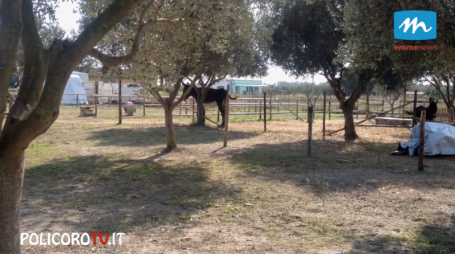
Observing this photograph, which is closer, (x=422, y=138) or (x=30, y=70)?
(x=30, y=70)

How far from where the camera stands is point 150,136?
638 inches

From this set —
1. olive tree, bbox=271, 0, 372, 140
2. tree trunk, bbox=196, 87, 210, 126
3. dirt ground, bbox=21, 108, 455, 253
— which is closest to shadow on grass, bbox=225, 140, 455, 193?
dirt ground, bbox=21, 108, 455, 253

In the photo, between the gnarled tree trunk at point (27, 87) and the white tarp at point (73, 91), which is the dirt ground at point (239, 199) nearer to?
the gnarled tree trunk at point (27, 87)

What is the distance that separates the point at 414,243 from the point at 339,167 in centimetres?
518

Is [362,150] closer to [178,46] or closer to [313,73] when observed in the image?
[313,73]

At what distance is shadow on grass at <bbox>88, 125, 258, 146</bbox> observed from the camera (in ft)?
47.8

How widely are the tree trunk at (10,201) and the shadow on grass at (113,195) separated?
1.86 metres

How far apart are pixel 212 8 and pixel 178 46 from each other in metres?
2.03

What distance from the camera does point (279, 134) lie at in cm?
1773

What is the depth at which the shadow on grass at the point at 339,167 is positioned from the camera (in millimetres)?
8703

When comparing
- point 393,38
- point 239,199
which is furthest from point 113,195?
point 393,38

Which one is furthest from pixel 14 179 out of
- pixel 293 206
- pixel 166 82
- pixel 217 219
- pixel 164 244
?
pixel 166 82

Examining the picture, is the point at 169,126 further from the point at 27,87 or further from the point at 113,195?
the point at 27,87

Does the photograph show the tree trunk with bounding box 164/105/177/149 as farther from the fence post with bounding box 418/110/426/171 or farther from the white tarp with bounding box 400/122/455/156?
the white tarp with bounding box 400/122/455/156
